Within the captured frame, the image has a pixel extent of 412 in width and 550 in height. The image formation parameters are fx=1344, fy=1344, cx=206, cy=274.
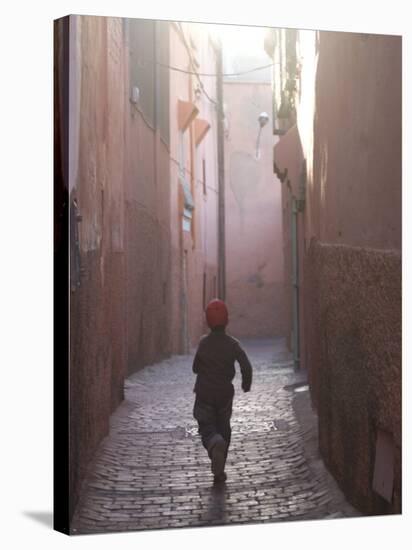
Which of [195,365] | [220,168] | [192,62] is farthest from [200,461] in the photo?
[192,62]

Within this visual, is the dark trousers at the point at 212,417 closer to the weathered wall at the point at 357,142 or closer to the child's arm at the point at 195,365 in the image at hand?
the child's arm at the point at 195,365

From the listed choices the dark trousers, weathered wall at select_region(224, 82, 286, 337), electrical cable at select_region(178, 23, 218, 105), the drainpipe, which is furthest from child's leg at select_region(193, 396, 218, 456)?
electrical cable at select_region(178, 23, 218, 105)

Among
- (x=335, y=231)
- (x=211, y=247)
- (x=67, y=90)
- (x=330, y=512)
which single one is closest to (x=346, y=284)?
(x=335, y=231)

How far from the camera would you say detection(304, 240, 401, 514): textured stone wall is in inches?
333

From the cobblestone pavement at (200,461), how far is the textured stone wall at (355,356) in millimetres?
124

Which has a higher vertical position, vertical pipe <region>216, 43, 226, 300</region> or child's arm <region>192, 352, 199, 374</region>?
vertical pipe <region>216, 43, 226, 300</region>

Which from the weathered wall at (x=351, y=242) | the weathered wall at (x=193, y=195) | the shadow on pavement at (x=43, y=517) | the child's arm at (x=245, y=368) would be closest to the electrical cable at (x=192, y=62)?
the weathered wall at (x=193, y=195)

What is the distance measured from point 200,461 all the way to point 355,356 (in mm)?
1202

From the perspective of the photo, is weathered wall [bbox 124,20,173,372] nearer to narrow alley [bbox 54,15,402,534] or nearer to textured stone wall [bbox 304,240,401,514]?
narrow alley [bbox 54,15,402,534]

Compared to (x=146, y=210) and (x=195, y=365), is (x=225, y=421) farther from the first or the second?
(x=146, y=210)

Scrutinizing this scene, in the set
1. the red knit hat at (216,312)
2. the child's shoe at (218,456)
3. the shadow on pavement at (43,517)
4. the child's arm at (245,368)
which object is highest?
the red knit hat at (216,312)

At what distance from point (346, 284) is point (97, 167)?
1.80 m

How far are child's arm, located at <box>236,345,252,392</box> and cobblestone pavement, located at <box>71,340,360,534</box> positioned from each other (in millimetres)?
38

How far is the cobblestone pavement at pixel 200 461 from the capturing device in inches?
323
